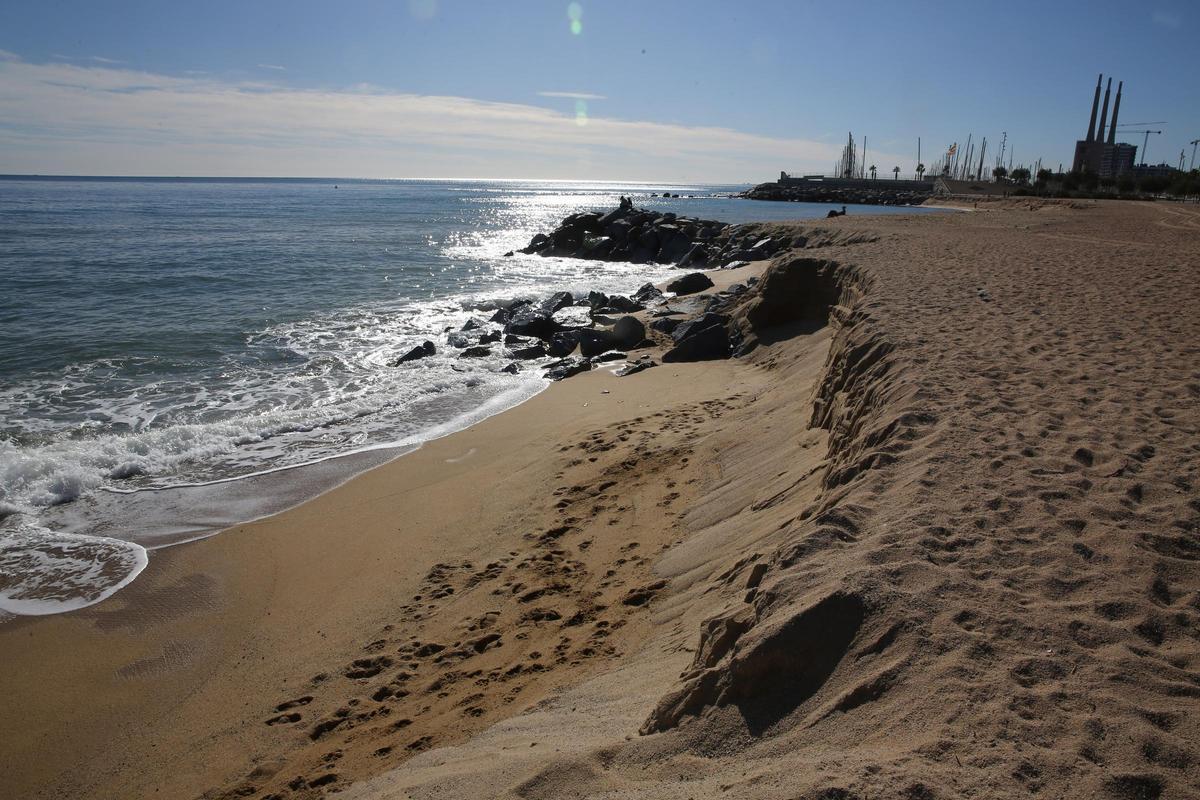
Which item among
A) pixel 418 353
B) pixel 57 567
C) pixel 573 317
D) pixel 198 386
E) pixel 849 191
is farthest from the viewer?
pixel 849 191

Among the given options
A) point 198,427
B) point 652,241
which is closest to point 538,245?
point 652,241

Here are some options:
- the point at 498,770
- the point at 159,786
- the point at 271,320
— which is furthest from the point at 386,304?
the point at 498,770

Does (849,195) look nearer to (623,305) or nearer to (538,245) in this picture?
(538,245)

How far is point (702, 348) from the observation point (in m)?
12.2

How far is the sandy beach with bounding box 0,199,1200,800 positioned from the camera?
2.43m

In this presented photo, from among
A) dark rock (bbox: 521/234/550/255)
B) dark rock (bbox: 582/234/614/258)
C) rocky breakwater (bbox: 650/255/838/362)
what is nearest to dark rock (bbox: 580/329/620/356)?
rocky breakwater (bbox: 650/255/838/362)

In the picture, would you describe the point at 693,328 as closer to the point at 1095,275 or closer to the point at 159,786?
the point at 1095,275

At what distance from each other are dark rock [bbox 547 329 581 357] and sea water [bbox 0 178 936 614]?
50.1 inches

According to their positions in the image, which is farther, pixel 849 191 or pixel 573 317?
pixel 849 191

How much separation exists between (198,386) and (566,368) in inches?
244

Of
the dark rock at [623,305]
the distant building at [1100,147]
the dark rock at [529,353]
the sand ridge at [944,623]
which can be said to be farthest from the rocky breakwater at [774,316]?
the distant building at [1100,147]

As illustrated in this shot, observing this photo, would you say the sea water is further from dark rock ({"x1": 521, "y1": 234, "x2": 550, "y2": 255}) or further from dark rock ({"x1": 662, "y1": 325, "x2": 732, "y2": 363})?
dark rock ({"x1": 521, "y1": 234, "x2": 550, "y2": 255})

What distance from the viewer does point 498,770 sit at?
9.85ft

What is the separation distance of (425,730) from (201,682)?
193 cm
